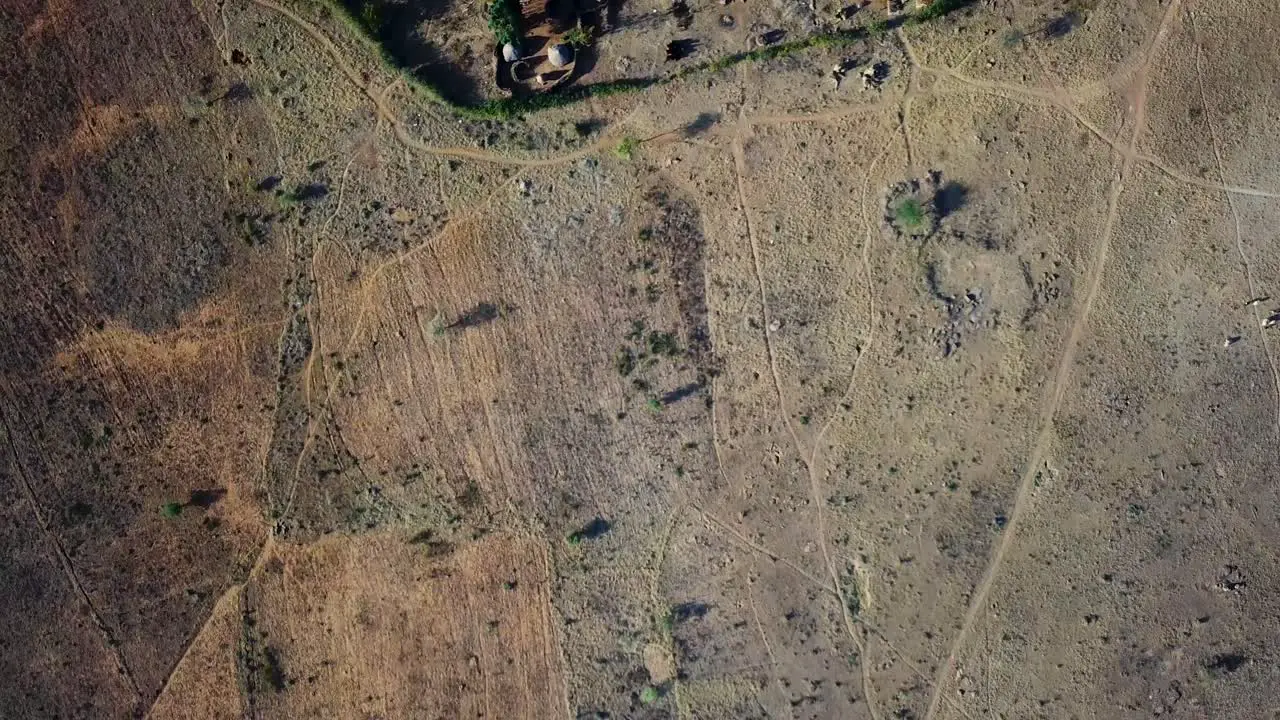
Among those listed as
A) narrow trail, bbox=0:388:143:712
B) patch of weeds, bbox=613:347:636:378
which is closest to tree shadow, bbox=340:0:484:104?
patch of weeds, bbox=613:347:636:378

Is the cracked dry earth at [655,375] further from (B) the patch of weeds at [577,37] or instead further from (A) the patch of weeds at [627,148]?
(B) the patch of weeds at [577,37]

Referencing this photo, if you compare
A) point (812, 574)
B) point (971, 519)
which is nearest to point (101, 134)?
point (812, 574)

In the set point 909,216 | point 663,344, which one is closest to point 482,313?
point 663,344

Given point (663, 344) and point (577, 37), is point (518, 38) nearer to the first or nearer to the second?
point (577, 37)

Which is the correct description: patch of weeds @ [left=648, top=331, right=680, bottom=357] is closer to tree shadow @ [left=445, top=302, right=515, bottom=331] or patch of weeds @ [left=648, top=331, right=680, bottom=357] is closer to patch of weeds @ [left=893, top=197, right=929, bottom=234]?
tree shadow @ [left=445, top=302, right=515, bottom=331]

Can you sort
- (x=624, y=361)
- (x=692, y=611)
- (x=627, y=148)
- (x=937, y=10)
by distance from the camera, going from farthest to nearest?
(x=692, y=611), (x=624, y=361), (x=627, y=148), (x=937, y=10)

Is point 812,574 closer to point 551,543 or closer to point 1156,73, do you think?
point 551,543
